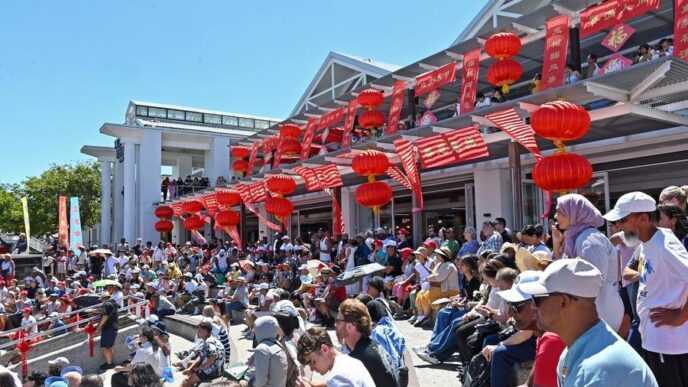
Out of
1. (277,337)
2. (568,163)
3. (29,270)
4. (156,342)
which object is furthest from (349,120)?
(29,270)

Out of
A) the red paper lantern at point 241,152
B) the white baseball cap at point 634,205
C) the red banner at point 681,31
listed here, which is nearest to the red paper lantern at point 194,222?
the red paper lantern at point 241,152

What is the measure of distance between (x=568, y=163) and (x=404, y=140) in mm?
4587

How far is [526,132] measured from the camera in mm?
9836

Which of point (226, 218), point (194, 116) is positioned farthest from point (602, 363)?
Result: point (194, 116)

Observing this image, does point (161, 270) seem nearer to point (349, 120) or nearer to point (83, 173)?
point (349, 120)

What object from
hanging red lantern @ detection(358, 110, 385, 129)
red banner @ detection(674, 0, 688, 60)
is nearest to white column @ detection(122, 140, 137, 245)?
hanging red lantern @ detection(358, 110, 385, 129)

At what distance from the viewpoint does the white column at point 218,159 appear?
104ft

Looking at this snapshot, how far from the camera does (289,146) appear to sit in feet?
70.2

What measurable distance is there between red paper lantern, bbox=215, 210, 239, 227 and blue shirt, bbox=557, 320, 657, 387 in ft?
67.9

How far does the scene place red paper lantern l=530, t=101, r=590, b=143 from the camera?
8.80 metres

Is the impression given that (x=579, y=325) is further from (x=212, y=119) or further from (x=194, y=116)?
(x=212, y=119)

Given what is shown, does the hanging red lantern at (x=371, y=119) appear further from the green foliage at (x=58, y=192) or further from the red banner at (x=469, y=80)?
the green foliage at (x=58, y=192)

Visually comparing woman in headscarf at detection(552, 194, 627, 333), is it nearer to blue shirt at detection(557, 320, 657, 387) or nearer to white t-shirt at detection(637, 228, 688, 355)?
white t-shirt at detection(637, 228, 688, 355)

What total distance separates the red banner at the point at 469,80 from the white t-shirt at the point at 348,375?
1033 cm
